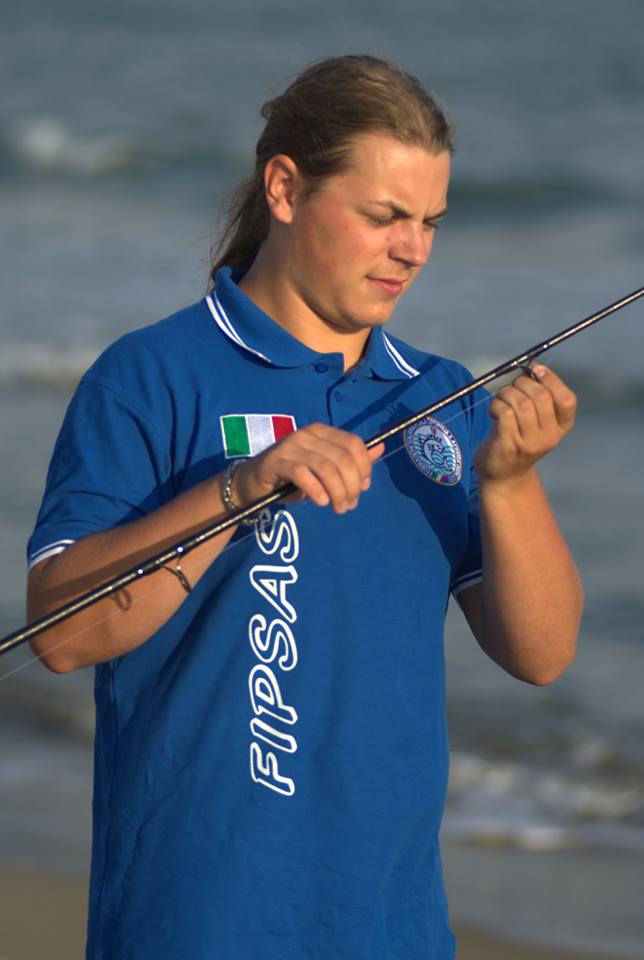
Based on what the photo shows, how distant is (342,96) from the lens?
2014 mm

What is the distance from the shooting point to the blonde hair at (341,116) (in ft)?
6.47

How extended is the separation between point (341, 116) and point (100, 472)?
509 millimetres

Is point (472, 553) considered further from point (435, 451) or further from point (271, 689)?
point (271, 689)

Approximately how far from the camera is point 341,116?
1.99 meters

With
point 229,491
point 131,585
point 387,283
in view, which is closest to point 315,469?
point 229,491

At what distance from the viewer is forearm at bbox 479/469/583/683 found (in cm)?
195

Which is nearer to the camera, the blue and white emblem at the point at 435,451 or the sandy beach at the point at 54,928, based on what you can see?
the blue and white emblem at the point at 435,451

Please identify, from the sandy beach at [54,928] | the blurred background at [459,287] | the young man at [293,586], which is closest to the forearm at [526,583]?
the young man at [293,586]

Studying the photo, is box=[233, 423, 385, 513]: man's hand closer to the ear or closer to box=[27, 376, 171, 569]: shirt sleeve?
box=[27, 376, 171, 569]: shirt sleeve

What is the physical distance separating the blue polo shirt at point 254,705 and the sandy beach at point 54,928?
6.23 ft

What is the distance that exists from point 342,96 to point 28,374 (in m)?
7.60

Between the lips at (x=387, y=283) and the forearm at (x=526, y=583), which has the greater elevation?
the lips at (x=387, y=283)

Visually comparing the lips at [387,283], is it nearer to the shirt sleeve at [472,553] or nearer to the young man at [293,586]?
the young man at [293,586]

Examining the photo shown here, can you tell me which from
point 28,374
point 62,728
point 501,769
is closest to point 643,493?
point 501,769
